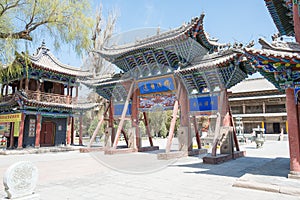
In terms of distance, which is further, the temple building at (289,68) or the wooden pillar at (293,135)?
the wooden pillar at (293,135)

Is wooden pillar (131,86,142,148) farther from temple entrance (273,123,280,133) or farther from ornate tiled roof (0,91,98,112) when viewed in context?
temple entrance (273,123,280,133)

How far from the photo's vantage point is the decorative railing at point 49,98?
1553cm

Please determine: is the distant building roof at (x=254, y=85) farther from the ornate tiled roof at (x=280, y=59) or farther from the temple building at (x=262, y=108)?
the ornate tiled roof at (x=280, y=59)

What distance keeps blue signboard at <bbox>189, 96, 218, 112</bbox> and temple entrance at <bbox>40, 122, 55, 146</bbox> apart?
12291mm

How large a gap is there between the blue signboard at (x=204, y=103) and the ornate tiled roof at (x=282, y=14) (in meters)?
3.87

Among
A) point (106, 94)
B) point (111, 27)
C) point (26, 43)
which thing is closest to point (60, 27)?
point (26, 43)

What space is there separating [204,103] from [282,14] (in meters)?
4.88

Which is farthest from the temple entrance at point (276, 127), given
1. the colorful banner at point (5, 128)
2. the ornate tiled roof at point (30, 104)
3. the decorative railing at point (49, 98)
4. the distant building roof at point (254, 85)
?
the colorful banner at point (5, 128)

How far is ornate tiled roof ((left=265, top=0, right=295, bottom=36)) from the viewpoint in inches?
275

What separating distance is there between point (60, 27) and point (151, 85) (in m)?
5.84

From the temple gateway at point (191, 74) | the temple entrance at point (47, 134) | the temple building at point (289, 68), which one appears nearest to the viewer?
the temple building at point (289, 68)

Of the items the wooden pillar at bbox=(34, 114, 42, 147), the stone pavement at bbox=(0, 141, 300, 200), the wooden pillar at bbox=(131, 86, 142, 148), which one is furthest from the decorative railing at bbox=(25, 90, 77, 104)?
the stone pavement at bbox=(0, 141, 300, 200)

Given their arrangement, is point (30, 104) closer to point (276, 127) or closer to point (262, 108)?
point (262, 108)

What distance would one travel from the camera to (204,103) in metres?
10.7
